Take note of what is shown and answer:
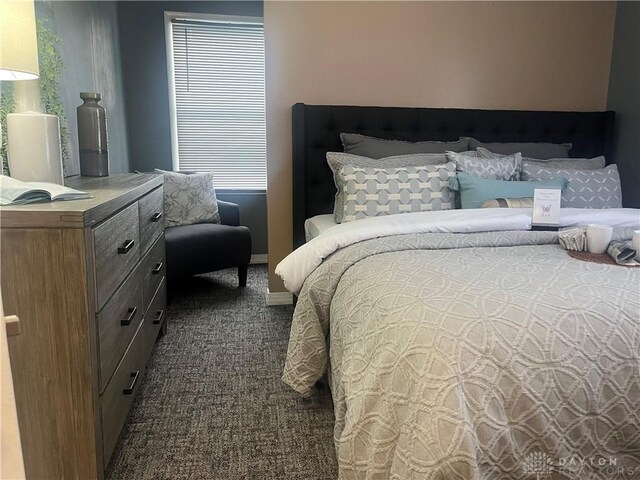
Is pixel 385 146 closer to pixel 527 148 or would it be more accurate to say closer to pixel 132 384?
pixel 527 148

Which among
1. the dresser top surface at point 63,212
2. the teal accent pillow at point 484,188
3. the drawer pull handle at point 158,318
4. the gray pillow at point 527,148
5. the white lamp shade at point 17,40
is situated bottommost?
the drawer pull handle at point 158,318

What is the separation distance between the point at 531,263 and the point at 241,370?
4.59 feet

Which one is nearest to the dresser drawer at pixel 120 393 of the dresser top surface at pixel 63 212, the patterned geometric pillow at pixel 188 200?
the dresser top surface at pixel 63 212

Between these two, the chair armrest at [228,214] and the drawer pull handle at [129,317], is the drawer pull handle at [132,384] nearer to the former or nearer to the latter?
the drawer pull handle at [129,317]

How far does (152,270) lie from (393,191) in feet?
3.99

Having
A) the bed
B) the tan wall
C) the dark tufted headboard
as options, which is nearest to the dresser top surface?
the bed

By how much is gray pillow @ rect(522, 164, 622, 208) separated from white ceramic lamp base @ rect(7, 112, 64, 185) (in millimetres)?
2207

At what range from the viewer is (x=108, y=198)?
1.40 metres

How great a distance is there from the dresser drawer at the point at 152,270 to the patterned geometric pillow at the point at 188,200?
982mm

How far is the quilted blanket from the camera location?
0.98 meters

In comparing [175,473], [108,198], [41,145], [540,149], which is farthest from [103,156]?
[540,149]

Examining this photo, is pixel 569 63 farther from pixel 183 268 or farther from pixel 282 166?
pixel 183 268

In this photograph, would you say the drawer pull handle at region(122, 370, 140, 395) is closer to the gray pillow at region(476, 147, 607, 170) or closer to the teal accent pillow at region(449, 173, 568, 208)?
the teal accent pillow at region(449, 173, 568, 208)

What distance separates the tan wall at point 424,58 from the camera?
2885 millimetres
